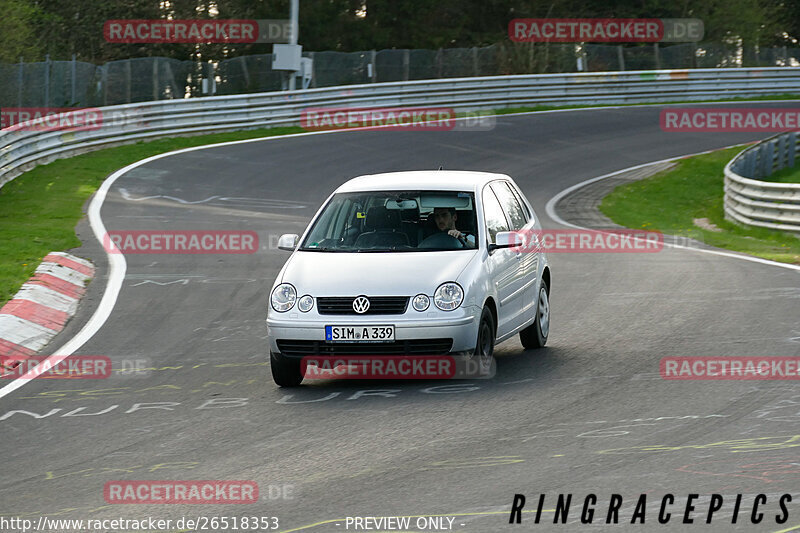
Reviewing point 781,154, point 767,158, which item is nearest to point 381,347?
point 767,158

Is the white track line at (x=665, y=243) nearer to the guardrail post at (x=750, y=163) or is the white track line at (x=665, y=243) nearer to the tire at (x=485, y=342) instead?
the guardrail post at (x=750, y=163)

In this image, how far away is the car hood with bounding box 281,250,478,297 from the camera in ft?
31.3

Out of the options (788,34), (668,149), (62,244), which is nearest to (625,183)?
(668,149)

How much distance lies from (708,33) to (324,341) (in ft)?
187

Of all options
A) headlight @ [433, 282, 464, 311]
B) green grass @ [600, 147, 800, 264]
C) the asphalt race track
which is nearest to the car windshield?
headlight @ [433, 282, 464, 311]

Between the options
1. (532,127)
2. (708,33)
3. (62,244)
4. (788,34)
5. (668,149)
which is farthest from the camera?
(788,34)

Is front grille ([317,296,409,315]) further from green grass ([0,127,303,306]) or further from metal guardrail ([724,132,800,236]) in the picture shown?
metal guardrail ([724,132,800,236])

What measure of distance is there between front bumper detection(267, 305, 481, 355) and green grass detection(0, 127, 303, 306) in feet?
15.4

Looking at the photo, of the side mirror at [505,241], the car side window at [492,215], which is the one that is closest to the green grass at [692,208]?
the car side window at [492,215]

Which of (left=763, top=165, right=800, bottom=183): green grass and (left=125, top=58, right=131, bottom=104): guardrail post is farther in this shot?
(left=125, top=58, right=131, bottom=104): guardrail post

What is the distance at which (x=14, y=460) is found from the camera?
25.5ft

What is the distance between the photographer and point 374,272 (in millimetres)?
9695

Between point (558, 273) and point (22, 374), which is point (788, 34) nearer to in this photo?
point (558, 273)

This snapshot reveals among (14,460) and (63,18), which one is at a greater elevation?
(63,18)
